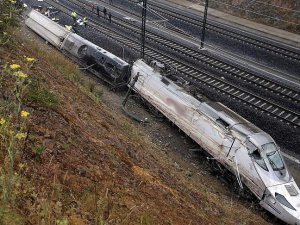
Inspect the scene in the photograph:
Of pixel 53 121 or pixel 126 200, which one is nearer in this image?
pixel 126 200

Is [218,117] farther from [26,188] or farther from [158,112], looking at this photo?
[26,188]

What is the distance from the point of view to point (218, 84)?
82.5ft

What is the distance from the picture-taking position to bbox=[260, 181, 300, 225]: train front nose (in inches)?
579

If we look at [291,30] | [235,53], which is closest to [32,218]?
[235,53]

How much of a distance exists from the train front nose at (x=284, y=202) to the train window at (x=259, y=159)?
3.11 ft

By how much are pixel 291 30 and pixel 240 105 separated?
15.4 meters

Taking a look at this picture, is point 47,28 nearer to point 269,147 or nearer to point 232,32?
point 232,32

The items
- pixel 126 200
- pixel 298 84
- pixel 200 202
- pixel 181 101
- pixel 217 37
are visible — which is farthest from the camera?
pixel 217 37

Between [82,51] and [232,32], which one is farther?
[232,32]

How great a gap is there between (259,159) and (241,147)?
2.91 feet

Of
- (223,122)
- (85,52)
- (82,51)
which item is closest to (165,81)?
(223,122)

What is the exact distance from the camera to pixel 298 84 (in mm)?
25422

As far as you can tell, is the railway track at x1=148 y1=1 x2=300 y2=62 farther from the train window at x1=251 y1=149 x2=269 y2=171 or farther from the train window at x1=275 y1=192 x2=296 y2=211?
the train window at x1=275 y1=192 x2=296 y2=211

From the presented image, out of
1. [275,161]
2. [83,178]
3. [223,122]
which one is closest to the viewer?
[83,178]
